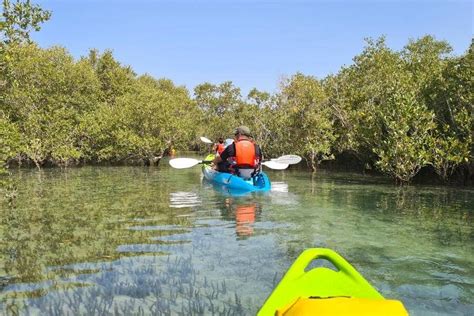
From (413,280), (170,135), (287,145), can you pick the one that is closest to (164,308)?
(413,280)

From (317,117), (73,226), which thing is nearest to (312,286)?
(73,226)

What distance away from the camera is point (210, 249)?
23.4ft

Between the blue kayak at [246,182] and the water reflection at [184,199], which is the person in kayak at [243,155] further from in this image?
the water reflection at [184,199]

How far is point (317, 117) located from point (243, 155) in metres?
13.1

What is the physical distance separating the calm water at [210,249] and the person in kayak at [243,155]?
1.12 metres

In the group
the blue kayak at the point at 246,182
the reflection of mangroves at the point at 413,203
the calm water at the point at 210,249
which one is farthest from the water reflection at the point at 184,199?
the reflection of mangroves at the point at 413,203

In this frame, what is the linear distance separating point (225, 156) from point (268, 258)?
808 centimetres

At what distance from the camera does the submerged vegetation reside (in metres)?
18.1

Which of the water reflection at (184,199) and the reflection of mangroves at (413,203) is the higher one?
the water reflection at (184,199)

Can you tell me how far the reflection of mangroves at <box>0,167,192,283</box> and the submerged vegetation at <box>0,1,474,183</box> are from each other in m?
4.73

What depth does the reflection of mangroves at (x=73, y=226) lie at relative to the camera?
6.40 meters

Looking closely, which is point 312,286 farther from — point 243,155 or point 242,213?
point 243,155

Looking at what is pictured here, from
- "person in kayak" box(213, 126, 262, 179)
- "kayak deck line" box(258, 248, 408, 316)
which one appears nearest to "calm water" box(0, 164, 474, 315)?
"person in kayak" box(213, 126, 262, 179)

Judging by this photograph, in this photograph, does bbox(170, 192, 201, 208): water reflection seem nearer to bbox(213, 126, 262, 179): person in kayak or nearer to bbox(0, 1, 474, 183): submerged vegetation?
bbox(213, 126, 262, 179): person in kayak
